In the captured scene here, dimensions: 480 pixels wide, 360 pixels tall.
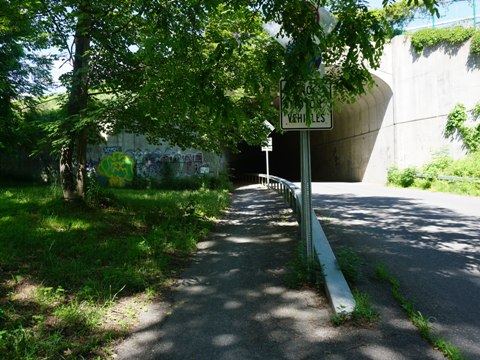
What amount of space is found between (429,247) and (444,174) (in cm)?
1256

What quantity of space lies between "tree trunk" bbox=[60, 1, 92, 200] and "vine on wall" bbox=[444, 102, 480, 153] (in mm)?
15861

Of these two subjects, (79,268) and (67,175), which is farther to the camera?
(67,175)

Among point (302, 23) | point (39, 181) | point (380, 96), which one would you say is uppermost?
point (380, 96)

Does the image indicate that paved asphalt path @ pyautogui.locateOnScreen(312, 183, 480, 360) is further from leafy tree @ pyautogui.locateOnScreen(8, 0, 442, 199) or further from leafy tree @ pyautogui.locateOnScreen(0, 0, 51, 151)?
leafy tree @ pyautogui.locateOnScreen(0, 0, 51, 151)

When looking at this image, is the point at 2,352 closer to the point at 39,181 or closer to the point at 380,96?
the point at 39,181

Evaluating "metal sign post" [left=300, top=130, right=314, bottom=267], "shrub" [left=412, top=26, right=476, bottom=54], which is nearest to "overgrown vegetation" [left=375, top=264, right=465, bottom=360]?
"metal sign post" [left=300, top=130, right=314, bottom=267]

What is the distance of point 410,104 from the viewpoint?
20.5m

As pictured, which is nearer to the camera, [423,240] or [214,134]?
[423,240]

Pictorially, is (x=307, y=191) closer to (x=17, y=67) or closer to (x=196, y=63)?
(x=196, y=63)

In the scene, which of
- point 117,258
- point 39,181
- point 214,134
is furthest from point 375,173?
point 117,258

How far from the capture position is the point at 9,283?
4961 millimetres

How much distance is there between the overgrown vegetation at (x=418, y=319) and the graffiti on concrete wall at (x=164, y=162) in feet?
50.6

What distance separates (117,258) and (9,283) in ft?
4.86

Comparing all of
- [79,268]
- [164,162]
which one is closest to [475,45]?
[164,162]
